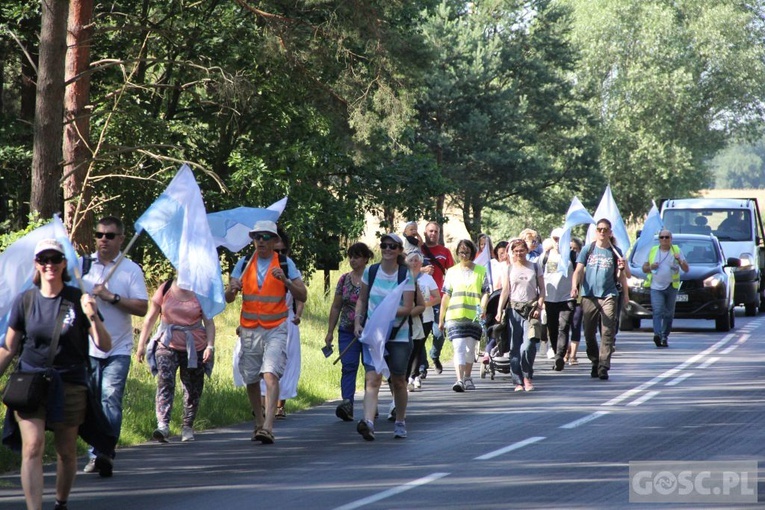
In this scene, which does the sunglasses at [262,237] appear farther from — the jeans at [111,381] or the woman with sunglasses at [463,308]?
the woman with sunglasses at [463,308]

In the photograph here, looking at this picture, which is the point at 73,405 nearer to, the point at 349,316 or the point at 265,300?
the point at 265,300

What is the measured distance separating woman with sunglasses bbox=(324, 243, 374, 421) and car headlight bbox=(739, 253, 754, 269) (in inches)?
659

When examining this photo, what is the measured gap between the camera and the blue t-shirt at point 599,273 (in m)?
17.2

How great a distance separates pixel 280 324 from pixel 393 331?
3.31ft

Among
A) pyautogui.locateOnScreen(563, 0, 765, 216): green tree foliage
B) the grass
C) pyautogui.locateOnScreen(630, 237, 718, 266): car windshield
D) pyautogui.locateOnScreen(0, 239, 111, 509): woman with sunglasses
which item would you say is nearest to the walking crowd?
pyautogui.locateOnScreen(0, 239, 111, 509): woman with sunglasses

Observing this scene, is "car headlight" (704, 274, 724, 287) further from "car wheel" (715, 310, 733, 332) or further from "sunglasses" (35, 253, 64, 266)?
"sunglasses" (35, 253, 64, 266)

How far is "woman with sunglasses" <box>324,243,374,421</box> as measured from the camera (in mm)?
13094

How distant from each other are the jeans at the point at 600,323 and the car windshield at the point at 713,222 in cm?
1223

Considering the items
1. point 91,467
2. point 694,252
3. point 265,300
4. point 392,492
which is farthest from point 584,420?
point 694,252

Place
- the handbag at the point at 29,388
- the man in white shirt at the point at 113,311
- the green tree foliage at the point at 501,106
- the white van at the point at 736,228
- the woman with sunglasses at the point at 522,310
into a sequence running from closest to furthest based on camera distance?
the handbag at the point at 29,388, the man in white shirt at the point at 113,311, the woman with sunglasses at the point at 522,310, the white van at the point at 736,228, the green tree foliage at the point at 501,106

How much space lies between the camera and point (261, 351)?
11.8 meters

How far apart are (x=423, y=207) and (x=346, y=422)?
68.3 feet

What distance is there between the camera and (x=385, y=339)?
11945 mm

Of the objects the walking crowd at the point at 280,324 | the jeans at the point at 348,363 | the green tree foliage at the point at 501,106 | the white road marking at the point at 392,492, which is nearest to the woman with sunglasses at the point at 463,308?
the walking crowd at the point at 280,324
